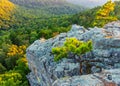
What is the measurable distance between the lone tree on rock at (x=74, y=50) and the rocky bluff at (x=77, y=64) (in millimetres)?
793

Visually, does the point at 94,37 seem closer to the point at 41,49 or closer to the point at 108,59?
the point at 108,59

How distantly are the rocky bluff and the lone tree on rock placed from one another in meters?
0.79

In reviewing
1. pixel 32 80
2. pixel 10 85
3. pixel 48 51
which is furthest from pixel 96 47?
pixel 10 85

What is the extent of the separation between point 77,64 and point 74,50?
2342 millimetres

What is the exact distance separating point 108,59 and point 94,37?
662 cm

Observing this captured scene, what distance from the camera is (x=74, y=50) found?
50562 millimetres

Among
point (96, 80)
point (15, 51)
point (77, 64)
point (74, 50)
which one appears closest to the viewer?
point (96, 80)

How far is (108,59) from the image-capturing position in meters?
50.3

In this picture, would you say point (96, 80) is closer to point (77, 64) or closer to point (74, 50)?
point (74, 50)

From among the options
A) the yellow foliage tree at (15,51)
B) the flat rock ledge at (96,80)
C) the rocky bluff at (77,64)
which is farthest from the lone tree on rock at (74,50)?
the yellow foliage tree at (15,51)

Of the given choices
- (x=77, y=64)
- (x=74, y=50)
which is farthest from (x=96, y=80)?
(x=77, y=64)

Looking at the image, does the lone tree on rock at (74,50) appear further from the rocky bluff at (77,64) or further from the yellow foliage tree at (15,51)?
the yellow foliage tree at (15,51)

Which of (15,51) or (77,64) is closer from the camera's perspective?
(77,64)

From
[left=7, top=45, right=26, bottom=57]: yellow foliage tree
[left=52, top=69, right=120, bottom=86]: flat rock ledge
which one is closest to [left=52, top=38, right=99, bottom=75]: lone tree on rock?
[left=52, top=69, right=120, bottom=86]: flat rock ledge
